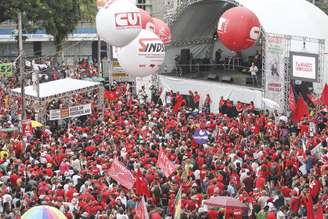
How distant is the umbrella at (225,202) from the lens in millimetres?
14688

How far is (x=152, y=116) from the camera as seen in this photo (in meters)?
25.7

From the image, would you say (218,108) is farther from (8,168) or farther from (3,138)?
(8,168)

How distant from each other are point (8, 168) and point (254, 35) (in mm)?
9963

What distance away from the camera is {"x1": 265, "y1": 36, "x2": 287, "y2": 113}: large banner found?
27.8 metres

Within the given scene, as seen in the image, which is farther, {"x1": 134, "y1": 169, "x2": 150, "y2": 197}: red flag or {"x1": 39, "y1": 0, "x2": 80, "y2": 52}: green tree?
{"x1": 39, "y1": 0, "x2": 80, "y2": 52}: green tree

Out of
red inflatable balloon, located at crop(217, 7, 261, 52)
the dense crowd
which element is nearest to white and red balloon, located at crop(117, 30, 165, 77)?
the dense crowd

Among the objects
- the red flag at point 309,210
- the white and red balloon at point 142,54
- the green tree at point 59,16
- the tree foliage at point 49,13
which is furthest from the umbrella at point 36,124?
the green tree at point 59,16

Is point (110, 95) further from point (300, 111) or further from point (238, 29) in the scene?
point (300, 111)

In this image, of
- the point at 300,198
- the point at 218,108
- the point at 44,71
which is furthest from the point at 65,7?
the point at 300,198

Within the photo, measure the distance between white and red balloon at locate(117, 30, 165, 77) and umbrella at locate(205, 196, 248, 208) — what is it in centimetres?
572

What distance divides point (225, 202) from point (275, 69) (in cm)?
1404

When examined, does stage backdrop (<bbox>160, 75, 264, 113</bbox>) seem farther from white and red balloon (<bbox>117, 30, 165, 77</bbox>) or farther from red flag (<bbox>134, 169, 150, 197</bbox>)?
red flag (<bbox>134, 169, 150, 197</bbox>)

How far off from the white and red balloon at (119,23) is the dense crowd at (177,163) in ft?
9.76

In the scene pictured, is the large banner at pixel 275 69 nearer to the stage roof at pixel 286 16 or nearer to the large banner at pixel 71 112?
the stage roof at pixel 286 16
